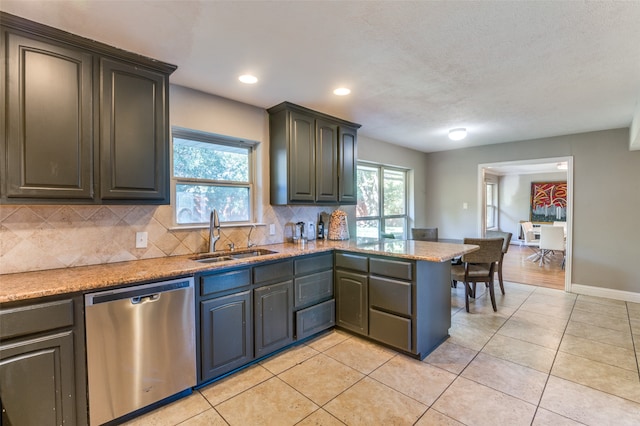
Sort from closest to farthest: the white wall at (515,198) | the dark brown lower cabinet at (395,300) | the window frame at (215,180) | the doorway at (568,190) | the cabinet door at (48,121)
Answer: the cabinet door at (48,121) < the dark brown lower cabinet at (395,300) < the window frame at (215,180) < the doorway at (568,190) < the white wall at (515,198)

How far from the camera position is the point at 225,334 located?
222 cm

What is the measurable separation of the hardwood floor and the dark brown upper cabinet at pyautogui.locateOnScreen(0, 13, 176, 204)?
5704 millimetres

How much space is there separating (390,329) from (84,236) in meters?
2.52

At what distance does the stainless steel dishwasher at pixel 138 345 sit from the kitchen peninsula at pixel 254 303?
2.0 inches

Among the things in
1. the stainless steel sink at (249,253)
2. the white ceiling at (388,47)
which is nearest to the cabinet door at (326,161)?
the white ceiling at (388,47)

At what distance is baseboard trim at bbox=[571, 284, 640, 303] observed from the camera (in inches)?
156

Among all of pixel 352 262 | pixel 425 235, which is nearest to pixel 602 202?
pixel 425 235

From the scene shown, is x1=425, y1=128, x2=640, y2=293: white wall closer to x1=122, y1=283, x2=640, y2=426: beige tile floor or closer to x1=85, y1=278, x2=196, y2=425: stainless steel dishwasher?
x1=122, y1=283, x2=640, y2=426: beige tile floor

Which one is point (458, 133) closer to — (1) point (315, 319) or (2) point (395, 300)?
(2) point (395, 300)

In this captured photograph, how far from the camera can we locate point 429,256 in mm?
2371

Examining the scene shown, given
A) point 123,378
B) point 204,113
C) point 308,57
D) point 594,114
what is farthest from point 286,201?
point 594,114

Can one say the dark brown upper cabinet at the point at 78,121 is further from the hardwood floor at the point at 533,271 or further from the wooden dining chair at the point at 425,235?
the hardwood floor at the point at 533,271

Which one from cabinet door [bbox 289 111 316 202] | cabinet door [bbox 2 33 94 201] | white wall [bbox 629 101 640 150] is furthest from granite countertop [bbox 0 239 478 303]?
white wall [bbox 629 101 640 150]

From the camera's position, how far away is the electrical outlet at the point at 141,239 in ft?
7.65
